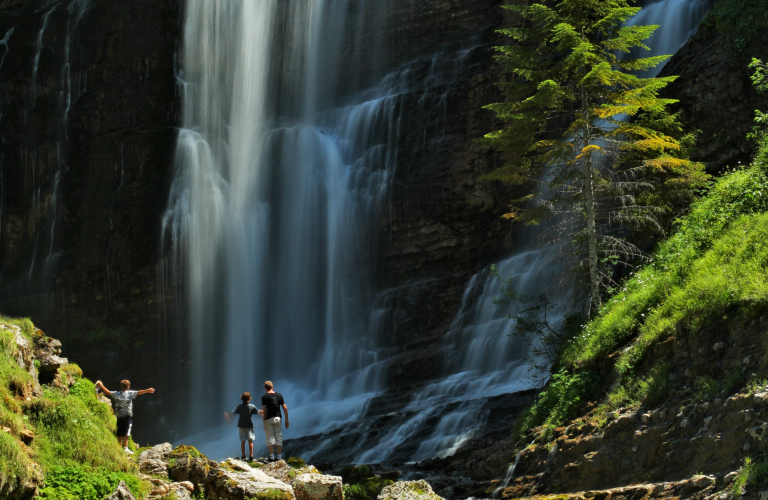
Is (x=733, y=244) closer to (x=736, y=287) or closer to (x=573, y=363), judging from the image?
Result: (x=736, y=287)

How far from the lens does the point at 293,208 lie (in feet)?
98.0

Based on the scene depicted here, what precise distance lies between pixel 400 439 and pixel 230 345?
13361mm

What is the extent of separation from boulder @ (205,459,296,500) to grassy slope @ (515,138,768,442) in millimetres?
4892

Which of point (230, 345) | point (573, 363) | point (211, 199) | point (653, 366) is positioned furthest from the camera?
point (211, 199)

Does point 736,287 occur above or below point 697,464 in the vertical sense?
above

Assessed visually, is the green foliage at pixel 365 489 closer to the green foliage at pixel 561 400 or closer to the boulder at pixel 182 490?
the green foliage at pixel 561 400

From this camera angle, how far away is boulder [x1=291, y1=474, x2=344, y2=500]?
918 centimetres

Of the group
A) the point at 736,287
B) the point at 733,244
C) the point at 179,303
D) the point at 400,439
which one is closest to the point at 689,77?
the point at 733,244

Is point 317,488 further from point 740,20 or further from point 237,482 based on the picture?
point 740,20

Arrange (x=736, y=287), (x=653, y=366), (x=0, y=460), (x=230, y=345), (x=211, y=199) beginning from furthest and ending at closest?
(x=211, y=199)
(x=230, y=345)
(x=653, y=366)
(x=736, y=287)
(x=0, y=460)

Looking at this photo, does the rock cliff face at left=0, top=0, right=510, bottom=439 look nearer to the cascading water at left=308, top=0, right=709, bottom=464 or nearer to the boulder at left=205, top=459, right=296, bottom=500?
the cascading water at left=308, top=0, right=709, bottom=464

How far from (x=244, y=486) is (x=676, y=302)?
715 cm

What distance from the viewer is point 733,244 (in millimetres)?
10516

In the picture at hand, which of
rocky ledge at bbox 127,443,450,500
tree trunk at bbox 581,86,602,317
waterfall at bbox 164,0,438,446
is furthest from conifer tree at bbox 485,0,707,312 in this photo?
waterfall at bbox 164,0,438,446
